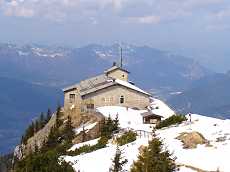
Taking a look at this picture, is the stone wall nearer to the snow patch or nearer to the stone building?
the stone building

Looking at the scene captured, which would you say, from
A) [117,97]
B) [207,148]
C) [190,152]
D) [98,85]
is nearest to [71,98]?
[98,85]

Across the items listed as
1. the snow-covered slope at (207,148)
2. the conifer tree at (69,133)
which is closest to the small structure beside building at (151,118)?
the conifer tree at (69,133)

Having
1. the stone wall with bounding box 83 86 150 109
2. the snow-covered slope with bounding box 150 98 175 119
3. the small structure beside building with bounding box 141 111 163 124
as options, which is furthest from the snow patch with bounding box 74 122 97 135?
the stone wall with bounding box 83 86 150 109

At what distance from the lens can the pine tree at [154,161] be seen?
111 feet

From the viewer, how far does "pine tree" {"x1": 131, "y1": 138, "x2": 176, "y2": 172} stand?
33.7 m

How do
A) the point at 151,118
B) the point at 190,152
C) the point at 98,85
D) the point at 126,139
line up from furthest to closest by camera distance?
1. the point at 98,85
2. the point at 151,118
3. the point at 126,139
4. the point at 190,152

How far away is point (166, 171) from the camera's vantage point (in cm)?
3369

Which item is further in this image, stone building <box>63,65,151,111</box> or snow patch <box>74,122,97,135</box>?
stone building <box>63,65,151,111</box>

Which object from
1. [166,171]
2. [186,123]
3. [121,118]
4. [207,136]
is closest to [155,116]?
[121,118]

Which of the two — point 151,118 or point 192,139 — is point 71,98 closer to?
point 151,118

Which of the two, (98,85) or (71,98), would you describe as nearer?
(98,85)

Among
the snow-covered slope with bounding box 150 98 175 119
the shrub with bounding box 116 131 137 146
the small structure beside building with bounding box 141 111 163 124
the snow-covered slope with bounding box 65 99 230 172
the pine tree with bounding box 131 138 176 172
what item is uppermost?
the snow-covered slope with bounding box 150 98 175 119

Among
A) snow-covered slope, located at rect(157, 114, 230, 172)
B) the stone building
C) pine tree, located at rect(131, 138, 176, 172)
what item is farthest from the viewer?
the stone building

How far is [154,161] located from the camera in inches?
1345
